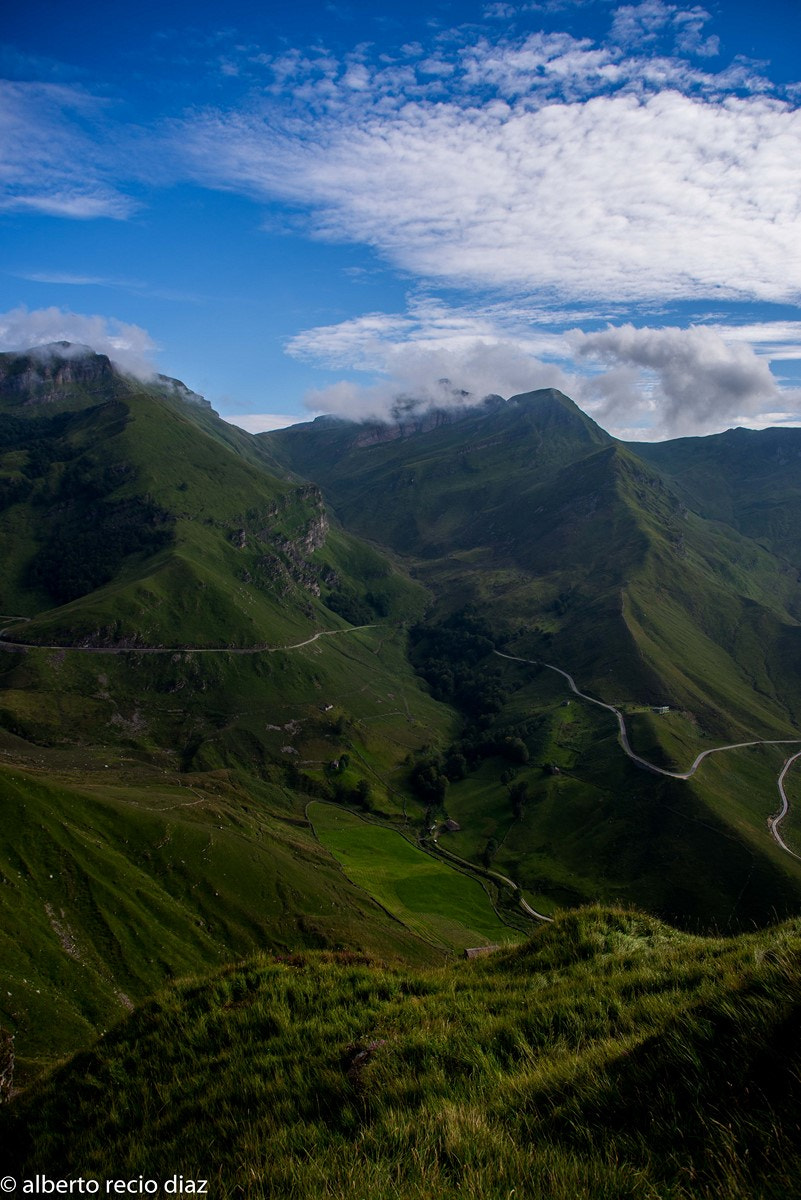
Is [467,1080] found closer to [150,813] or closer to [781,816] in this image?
[150,813]

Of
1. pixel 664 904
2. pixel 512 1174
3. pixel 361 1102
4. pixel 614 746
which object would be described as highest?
pixel 512 1174

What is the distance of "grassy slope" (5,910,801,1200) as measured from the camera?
520cm

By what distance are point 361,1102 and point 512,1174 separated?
3352 millimetres

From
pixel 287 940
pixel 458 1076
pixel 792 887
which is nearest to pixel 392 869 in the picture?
pixel 287 940

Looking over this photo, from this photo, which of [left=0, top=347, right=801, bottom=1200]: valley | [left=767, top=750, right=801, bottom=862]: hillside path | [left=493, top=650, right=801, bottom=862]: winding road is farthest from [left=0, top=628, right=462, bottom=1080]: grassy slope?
[left=767, top=750, right=801, bottom=862]: hillside path

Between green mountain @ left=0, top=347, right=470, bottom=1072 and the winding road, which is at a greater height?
green mountain @ left=0, top=347, right=470, bottom=1072

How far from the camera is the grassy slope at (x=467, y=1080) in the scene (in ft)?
17.1

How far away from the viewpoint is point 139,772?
411 ft

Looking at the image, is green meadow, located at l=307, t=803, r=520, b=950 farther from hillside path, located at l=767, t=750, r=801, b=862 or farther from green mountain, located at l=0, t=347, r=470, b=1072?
hillside path, located at l=767, t=750, r=801, b=862

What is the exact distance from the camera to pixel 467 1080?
7.81 meters

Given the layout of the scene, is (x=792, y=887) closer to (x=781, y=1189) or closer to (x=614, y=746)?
(x=614, y=746)

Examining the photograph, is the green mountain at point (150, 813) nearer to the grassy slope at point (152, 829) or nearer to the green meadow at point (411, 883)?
the grassy slope at point (152, 829)

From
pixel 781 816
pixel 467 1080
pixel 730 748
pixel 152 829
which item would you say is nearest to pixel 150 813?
pixel 152 829

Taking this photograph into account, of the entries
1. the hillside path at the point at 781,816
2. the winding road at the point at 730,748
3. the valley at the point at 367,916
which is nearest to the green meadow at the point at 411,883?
the valley at the point at 367,916
